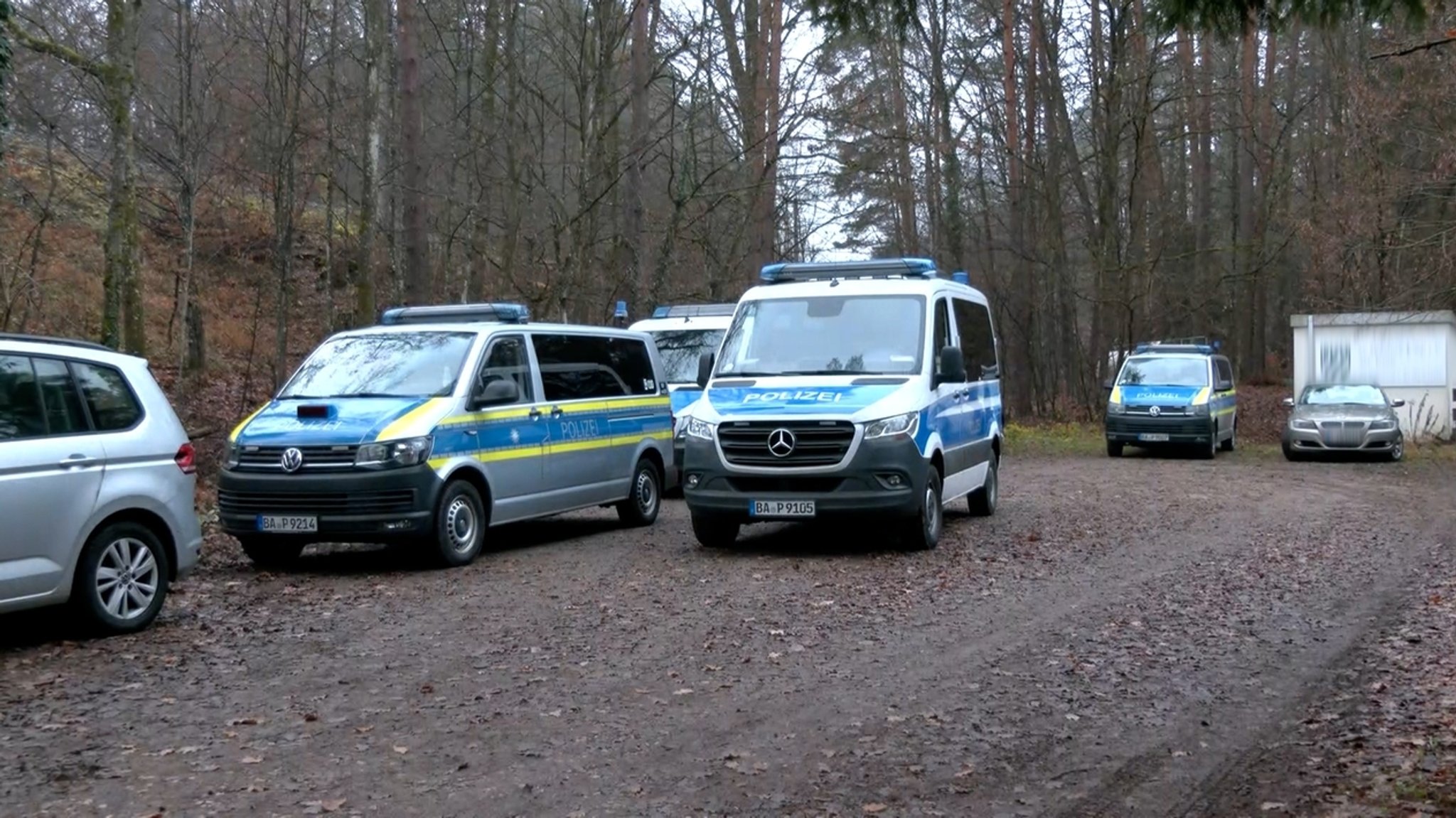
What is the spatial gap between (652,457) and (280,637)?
21.3 feet

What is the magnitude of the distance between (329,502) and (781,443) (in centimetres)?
367

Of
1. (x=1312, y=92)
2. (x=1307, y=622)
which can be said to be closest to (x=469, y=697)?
(x=1307, y=622)

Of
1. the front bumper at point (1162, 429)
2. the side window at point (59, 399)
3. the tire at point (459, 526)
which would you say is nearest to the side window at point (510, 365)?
the tire at point (459, 526)

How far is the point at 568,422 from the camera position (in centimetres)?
1320

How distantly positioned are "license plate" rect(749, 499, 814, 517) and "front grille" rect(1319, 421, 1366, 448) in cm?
1663

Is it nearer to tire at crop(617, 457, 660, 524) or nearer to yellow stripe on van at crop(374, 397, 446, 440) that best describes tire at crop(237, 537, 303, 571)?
yellow stripe on van at crop(374, 397, 446, 440)

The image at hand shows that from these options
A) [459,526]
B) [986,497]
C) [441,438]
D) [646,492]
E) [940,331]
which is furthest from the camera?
[986,497]

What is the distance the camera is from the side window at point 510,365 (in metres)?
12.2

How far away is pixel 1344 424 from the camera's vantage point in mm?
24875

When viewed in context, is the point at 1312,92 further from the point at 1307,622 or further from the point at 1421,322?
the point at 1307,622

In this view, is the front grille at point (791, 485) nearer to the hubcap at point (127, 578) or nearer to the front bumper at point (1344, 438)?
the hubcap at point (127, 578)

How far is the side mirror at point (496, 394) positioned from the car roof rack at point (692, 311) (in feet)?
21.1

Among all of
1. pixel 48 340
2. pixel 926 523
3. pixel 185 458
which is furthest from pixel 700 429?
pixel 48 340

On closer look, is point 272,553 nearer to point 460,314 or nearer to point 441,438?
point 441,438
